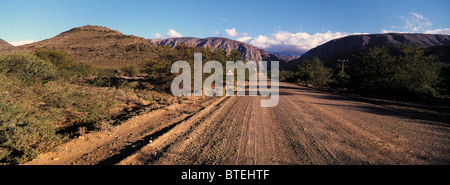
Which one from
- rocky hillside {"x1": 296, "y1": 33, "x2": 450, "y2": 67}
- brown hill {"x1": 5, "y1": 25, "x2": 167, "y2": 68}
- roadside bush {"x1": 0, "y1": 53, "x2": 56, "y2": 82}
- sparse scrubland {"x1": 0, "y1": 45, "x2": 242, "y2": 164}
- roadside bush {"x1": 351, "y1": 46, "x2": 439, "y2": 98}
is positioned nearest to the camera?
sparse scrubland {"x1": 0, "y1": 45, "x2": 242, "y2": 164}

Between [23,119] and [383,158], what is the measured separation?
26.7ft

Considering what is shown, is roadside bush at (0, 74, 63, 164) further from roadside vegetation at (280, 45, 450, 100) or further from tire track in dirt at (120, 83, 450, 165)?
roadside vegetation at (280, 45, 450, 100)

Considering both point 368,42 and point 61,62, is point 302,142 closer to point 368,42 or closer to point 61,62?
point 61,62

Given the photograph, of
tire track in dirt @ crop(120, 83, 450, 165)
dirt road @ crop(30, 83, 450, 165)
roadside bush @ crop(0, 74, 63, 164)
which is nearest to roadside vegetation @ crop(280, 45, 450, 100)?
tire track in dirt @ crop(120, 83, 450, 165)

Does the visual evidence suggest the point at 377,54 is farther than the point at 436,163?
Yes

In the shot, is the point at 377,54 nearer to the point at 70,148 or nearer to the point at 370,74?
the point at 370,74

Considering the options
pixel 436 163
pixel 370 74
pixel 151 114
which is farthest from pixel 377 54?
pixel 151 114

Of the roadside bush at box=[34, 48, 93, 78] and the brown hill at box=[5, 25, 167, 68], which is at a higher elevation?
the brown hill at box=[5, 25, 167, 68]

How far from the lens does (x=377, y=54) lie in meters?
16.3

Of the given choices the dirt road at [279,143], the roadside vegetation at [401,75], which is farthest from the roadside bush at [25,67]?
the roadside vegetation at [401,75]

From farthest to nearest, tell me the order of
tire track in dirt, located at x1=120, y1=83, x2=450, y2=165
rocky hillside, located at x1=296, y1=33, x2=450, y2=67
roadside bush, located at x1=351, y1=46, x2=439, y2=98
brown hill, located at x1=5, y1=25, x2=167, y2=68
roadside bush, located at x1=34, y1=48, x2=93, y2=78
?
rocky hillside, located at x1=296, y1=33, x2=450, y2=67, brown hill, located at x1=5, y1=25, x2=167, y2=68, roadside bush, located at x1=34, y1=48, x2=93, y2=78, roadside bush, located at x1=351, y1=46, x2=439, y2=98, tire track in dirt, located at x1=120, y1=83, x2=450, y2=165

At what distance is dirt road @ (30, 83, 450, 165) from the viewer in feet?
11.3

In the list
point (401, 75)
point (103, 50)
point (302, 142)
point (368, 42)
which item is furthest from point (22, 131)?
point (368, 42)
